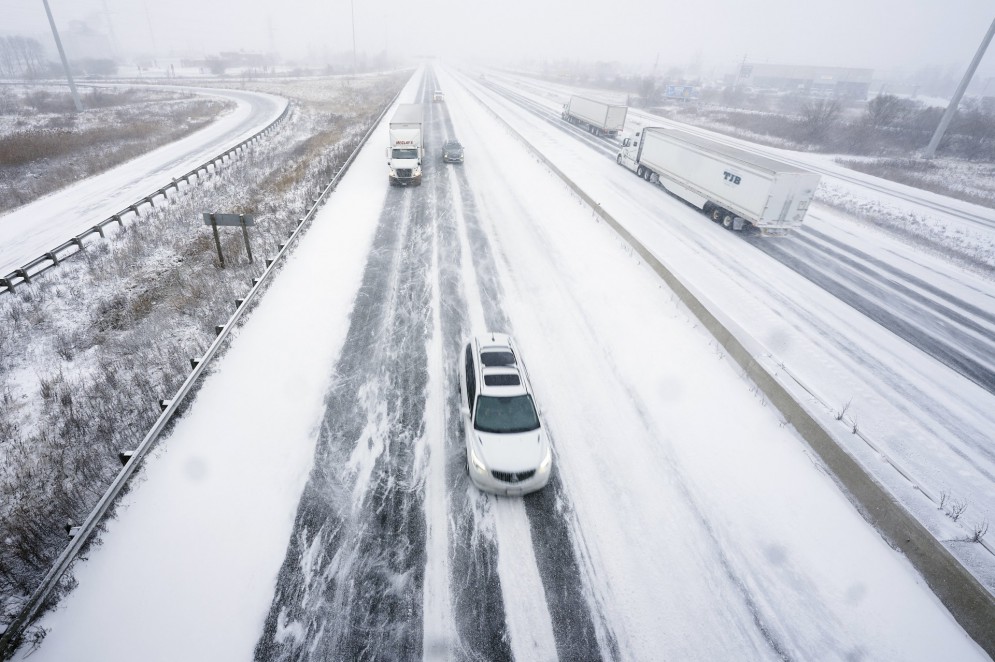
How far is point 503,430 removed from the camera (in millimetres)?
8281

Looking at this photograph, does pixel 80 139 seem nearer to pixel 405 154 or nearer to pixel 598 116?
pixel 405 154

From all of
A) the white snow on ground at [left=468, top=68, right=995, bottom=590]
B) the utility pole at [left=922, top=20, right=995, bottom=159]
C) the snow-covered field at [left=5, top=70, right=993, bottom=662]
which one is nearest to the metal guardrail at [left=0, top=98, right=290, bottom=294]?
the snow-covered field at [left=5, top=70, right=993, bottom=662]

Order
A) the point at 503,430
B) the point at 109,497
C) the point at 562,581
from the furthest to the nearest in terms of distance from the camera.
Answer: the point at 503,430
the point at 109,497
the point at 562,581

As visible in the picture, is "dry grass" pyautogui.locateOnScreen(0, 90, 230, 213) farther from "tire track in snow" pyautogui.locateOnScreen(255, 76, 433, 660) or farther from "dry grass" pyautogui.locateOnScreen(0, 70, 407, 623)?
"tire track in snow" pyautogui.locateOnScreen(255, 76, 433, 660)

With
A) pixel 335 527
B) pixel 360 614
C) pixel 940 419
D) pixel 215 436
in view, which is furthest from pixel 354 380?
pixel 940 419

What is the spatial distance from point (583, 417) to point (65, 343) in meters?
14.7

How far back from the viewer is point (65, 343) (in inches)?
497

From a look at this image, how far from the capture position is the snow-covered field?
20.8 feet

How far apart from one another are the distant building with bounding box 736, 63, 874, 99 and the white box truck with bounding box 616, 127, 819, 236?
147 metres

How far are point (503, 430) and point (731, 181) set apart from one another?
1860cm

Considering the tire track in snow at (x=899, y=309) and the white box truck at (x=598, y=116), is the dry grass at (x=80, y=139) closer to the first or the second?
the tire track in snow at (x=899, y=309)

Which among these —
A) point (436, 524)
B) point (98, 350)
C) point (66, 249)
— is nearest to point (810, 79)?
point (66, 249)

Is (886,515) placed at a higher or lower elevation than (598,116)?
lower

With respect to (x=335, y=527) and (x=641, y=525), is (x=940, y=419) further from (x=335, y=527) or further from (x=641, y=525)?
(x=335, y=527)
